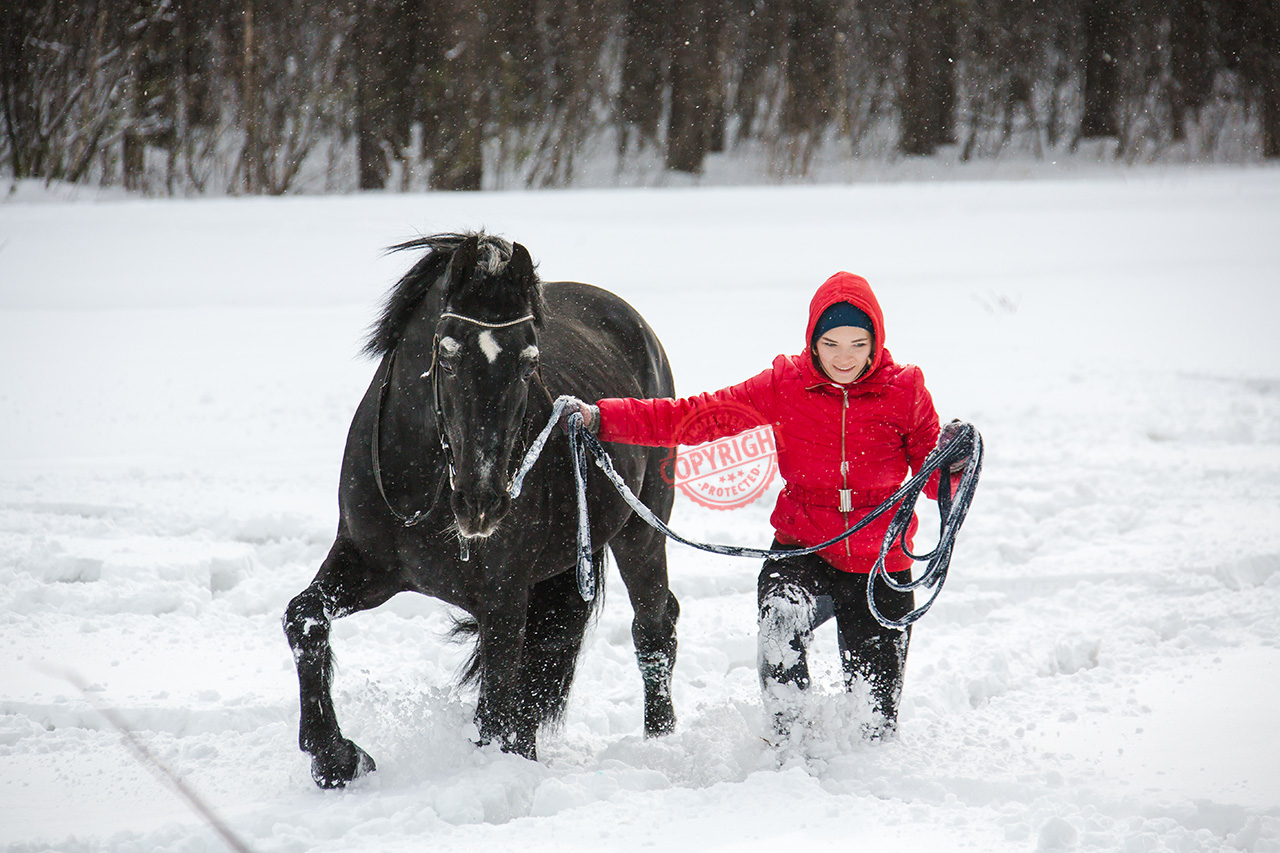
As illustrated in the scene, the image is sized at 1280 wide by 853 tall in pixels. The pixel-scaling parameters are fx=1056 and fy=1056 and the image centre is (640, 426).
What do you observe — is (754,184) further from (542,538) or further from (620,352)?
(542,538)

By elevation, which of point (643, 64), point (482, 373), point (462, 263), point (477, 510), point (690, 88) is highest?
point (643, 64)

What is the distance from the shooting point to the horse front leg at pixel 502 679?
2895 millimetres

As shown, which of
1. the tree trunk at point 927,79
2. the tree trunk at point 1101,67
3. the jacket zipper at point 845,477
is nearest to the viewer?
the jacket zipper at point 845,477

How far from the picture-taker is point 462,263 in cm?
261

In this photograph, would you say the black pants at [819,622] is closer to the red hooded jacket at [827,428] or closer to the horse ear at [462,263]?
the red hooded jacket at [827,428]

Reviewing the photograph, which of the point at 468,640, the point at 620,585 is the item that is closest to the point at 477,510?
the point at 468,640

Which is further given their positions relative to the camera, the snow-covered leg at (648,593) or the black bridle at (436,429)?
the snow-covered leg at (648,593)

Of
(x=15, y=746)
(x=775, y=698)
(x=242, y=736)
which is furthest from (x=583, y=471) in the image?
(x=15, y=746)

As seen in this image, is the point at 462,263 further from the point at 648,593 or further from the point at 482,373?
the point at 648,593

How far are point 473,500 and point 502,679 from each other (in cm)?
69

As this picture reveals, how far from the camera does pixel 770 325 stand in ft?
33.9

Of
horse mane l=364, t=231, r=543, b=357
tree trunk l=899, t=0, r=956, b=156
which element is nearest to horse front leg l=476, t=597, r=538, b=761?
horse mane l=364, t=231, r=543, b=357

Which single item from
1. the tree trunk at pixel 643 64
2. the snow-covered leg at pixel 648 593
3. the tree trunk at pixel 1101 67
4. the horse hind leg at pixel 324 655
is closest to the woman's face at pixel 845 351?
the snow-covered leg at pixel 648 593

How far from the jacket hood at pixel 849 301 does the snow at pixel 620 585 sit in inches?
38.4
